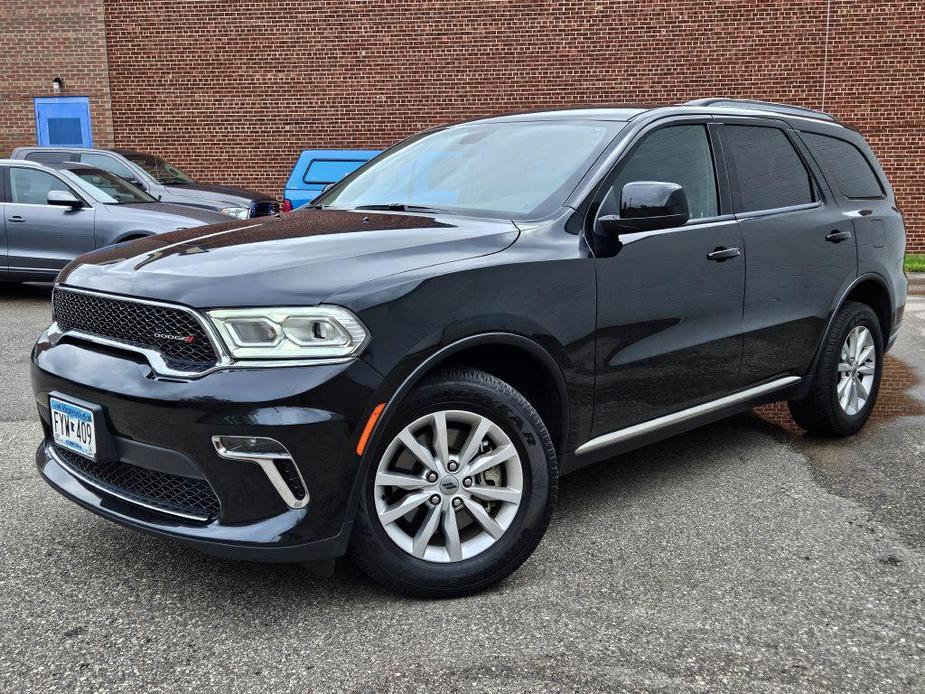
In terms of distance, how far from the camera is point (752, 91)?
1508 centimetres

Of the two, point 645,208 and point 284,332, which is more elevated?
point 645,208

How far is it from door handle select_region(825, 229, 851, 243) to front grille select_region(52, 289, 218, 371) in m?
3.32

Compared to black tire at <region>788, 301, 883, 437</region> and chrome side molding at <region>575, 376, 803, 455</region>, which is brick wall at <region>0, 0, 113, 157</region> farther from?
chrome side molding at <region>575, 376, 803, 455</region>

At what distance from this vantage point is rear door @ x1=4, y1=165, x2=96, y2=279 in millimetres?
9836

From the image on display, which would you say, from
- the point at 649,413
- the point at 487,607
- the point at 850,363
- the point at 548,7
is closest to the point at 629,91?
the point at 548,7

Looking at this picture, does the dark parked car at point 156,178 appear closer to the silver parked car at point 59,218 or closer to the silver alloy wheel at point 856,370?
the silver parked car at point 59,218

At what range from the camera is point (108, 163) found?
493 inches

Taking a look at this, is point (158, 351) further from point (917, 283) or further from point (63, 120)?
point (63, 120)

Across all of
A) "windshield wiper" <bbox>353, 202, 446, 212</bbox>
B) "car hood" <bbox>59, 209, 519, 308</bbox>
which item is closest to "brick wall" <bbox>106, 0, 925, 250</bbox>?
"windshield wiper" <bbox>353, 202, 446, 212</bbox>

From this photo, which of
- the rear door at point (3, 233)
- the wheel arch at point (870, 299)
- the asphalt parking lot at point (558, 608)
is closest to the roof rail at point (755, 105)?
the wheel arch at point (870, 299)

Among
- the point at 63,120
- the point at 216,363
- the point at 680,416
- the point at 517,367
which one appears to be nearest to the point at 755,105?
the point at 680,416

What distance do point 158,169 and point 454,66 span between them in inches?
211

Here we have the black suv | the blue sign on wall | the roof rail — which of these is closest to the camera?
the black suv

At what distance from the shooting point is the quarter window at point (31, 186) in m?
10.1
